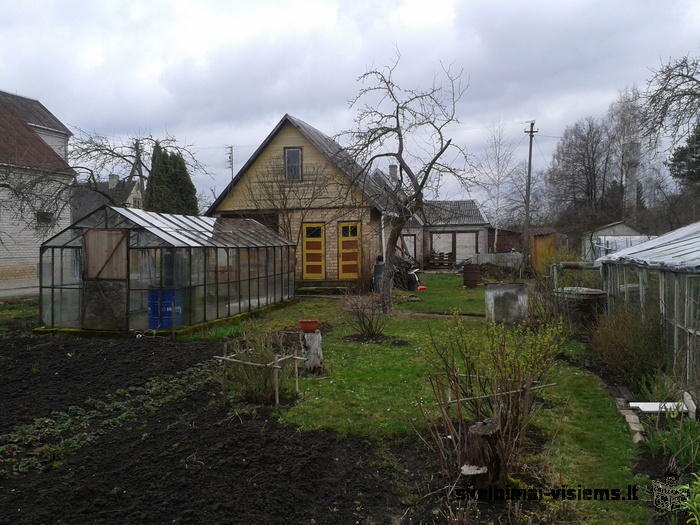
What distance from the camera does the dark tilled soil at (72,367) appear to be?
6977mm

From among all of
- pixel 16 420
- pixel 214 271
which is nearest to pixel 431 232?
pixel 214 271

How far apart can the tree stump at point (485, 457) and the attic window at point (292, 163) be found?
18.7 m

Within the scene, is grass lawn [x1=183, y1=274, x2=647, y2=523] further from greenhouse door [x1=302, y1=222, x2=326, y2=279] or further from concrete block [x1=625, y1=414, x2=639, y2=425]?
greenhouse door [x1=302, y1=222, x2=326, y2=279]

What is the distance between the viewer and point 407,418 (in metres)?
5.99

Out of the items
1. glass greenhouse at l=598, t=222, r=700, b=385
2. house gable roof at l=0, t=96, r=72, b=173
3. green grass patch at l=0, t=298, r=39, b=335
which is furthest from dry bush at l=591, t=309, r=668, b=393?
house gable roof at l=0, t=96, r=72, b=173

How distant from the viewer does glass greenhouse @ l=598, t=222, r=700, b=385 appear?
5.85m

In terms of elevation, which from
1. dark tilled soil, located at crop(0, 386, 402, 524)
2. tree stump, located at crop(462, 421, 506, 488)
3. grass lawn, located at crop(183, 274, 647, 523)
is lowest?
dark tilled soil, located at crop(0, 386, 402, 524)

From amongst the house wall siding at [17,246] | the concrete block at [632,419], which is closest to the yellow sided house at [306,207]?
the house wall siding at [17,246]

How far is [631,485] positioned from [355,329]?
7.35 m

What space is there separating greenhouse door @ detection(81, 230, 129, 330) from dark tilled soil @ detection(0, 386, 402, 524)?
630 centimetres

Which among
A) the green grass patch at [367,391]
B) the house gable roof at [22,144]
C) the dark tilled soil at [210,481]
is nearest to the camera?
the dark tilled soil at [210,481]

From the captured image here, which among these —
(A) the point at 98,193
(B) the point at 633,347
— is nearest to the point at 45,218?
(A) the point at 98,193

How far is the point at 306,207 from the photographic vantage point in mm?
21625

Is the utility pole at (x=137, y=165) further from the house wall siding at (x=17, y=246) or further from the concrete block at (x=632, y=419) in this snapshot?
the concrete block at (x=632, y=419)
